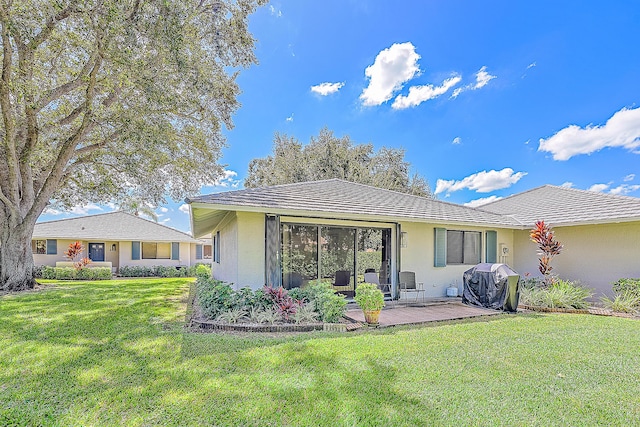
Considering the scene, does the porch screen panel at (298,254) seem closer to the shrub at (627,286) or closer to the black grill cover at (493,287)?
the black grill cover at (493,287)

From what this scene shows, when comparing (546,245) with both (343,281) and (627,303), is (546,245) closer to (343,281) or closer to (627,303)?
(627,303)

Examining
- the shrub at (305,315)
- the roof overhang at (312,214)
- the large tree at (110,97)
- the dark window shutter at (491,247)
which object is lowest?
the shrub at (305,315)

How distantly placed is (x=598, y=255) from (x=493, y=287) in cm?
475

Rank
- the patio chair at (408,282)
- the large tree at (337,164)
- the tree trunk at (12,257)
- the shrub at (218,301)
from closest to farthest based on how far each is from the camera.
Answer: the shrub at (218,301) < the patio chair at (408,282) < the tree trunk at (12,257) < the large tree at (337,164)

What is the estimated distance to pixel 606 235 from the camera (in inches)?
410

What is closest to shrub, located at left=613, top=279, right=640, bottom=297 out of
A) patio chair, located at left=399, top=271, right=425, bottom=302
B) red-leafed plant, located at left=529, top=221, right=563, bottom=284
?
red-leafed plant, located at left=529, top=221, right=563, bottom=284

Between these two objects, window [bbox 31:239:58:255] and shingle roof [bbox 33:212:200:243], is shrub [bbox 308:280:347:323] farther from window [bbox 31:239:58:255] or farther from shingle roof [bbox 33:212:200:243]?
window [bbox 31:239:58:255]

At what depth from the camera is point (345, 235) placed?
9500mm

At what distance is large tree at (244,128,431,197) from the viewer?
2350 cm

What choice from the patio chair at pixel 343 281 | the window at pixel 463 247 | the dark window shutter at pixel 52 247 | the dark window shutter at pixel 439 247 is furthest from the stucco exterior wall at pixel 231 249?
the dark window shutter at pixel 52 247

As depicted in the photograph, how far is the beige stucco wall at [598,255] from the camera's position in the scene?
9.88m

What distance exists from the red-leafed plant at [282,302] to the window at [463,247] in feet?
22.4

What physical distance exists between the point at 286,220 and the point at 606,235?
35.3 ft

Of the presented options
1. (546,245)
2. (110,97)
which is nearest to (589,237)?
(546,245)
